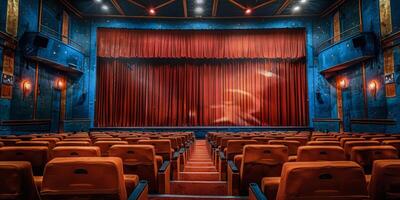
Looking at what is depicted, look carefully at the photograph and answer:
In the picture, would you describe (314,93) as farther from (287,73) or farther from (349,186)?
(349,186)

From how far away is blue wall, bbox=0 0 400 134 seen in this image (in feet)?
32.0

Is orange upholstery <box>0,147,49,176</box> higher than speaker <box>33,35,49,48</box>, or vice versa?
speaker <box>33,35,49,48</box>

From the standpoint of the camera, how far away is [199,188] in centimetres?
346

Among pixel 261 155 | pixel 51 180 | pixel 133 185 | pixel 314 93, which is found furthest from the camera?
pixel 314 93

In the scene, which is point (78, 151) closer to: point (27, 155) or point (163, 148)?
point (27, 155)

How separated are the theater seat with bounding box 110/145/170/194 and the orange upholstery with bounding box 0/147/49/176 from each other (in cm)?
68

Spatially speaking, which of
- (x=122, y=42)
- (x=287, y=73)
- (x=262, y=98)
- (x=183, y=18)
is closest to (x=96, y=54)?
(x=122, y=42)

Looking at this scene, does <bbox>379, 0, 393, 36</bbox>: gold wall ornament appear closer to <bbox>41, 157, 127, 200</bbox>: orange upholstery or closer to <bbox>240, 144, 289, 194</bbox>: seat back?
<bbox>240, 144, 289, 194</bbox>: seat back

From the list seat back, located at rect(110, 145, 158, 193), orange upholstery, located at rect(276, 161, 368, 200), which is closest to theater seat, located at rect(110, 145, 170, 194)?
seat back, located at rect(110, 145, 158, 193)

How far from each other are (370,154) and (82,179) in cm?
274

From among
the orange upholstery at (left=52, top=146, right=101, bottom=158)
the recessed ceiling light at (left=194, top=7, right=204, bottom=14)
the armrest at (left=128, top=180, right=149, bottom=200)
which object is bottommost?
the armrest at (left=128, top=180, right=149, bottom=200)

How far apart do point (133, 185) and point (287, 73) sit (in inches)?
561

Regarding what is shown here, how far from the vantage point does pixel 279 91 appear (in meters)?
15.2

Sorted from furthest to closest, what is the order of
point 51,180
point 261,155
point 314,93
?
1. point 314,93
2. point 261,155
3. point 51,180
